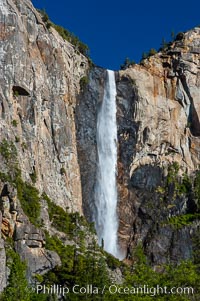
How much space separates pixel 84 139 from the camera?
2953 inches

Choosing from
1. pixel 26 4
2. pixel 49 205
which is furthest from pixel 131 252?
pixel 26 4

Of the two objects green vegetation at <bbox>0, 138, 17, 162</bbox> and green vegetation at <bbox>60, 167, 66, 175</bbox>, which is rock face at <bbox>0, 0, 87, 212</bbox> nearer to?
green vegetation at <bbox>60, 167, 66, 175</bbox>

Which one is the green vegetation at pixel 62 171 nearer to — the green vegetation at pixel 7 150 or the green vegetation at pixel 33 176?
the green vegetation at pixel 33 176

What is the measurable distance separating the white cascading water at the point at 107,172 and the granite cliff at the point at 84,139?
812mm

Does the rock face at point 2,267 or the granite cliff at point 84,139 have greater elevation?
the granite cliff at point 84,139

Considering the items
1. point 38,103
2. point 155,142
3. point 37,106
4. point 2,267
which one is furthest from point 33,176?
point 155,142

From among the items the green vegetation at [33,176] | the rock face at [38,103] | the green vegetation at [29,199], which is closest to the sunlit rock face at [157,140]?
the rock face at [38,103]

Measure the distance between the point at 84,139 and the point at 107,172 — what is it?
4.91 meters

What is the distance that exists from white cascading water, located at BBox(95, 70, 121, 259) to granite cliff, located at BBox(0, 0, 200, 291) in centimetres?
81

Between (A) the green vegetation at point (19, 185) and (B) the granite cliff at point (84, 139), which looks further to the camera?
(B) the granite cliff at point (84, 139)

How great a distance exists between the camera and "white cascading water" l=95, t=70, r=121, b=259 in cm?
7181

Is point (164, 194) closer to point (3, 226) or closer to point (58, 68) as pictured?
point (58, 68)

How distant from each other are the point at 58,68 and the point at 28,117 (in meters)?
9.96

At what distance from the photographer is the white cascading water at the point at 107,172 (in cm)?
7181
